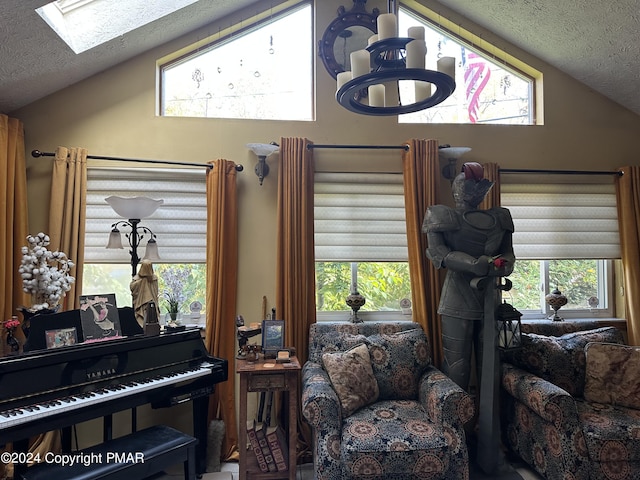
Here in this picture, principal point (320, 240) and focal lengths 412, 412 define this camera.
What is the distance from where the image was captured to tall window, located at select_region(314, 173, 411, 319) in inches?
127

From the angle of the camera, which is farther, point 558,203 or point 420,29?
point 558,203

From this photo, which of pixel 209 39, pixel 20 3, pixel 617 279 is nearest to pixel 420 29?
pixel 20 3

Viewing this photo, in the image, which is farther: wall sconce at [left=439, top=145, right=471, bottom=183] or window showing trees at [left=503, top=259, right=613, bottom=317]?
window showing trees at [left=503, top=259, right=613, bottom=317]

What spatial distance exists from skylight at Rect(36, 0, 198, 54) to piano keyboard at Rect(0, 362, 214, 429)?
201 centimetres

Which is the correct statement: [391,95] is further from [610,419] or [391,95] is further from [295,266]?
[610,419]

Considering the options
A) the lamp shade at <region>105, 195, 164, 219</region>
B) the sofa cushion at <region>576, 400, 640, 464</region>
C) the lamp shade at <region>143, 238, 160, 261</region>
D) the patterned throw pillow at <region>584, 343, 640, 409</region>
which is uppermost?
the lamp shade at <region>105, 195, 164, 219</region>

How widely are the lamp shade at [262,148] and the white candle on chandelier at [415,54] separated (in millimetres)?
1491

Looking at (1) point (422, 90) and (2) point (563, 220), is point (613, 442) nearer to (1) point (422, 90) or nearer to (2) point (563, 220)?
(2) point (563, 220)

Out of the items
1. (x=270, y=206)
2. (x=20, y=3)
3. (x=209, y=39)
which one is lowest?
(x=270, y=206)

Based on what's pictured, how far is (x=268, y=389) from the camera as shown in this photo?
2.49 metres

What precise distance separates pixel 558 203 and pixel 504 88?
3.54 feet

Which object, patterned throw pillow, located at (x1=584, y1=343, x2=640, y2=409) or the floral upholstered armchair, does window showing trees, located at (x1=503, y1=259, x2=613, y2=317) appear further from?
the floral upholstered armchair

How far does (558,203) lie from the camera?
340 cm

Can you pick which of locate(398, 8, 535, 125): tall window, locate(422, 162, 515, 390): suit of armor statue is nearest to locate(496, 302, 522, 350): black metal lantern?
locate(422, 162, 515, 390): suit of armor statue
